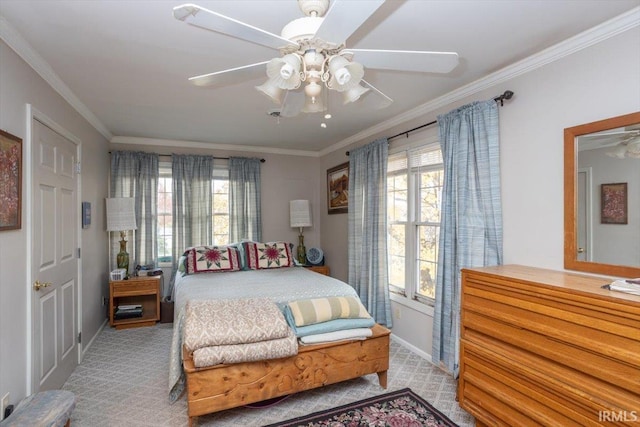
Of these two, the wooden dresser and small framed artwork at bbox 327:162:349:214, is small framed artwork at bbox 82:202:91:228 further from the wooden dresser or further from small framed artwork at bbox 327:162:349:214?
the wooden dresser

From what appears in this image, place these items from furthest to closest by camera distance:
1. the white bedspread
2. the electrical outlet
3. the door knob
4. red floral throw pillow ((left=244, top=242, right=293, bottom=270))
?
red floral throw pillow ((left=244, top=242, right=293, bottom=270)) < the white bedspread < the door knob < the electrical outlet

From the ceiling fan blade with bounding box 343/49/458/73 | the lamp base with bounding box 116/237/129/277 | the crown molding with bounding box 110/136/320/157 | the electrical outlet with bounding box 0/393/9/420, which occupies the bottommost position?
the electrical outlet with bounding box 0/393/9/420

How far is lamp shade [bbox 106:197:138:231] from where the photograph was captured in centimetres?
395

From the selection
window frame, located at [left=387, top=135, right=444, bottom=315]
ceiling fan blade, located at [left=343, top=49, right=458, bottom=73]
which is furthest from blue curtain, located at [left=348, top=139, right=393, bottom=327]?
ceiling fan blade, located at [left=343, top=49, right=458, bottom=73]

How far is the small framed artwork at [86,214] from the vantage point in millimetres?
3180

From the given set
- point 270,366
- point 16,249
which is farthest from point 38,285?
point 270,366

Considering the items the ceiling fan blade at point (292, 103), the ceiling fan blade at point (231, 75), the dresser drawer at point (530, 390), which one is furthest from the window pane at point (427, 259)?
the ceiling fan blade at point (231, 75)

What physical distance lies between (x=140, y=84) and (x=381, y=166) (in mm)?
2437

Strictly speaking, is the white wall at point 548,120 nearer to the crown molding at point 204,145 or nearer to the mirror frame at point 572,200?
the mirror frame at point 572,200

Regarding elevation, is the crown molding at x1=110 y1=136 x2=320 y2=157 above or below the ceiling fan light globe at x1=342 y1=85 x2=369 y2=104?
above

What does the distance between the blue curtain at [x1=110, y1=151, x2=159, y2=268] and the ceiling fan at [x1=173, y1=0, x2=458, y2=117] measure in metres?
3.34

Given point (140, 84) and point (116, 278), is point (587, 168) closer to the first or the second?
point (140, 84)

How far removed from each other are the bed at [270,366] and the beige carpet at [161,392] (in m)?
0.16

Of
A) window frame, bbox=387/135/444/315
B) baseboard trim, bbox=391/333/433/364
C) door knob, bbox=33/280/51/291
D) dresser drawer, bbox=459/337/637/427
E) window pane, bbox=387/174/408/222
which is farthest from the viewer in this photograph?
window pane, bbox=387/174/408/222
